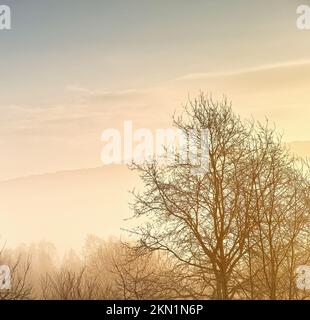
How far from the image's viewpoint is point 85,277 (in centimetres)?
744

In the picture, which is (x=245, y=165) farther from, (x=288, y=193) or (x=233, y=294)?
(x=233, y=294)

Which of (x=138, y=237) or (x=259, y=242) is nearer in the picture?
(x=259, y=242)

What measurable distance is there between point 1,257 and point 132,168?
207 centimetres

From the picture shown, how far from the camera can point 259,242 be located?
800 centimetres

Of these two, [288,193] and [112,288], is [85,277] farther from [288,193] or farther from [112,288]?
[288,193]

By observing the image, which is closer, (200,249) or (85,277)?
(85,277)

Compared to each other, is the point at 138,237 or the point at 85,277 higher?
the point at 138,237

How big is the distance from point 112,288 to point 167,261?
1.68 metres
